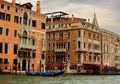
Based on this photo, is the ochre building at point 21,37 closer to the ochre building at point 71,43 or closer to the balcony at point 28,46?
the balcony at point 28,46

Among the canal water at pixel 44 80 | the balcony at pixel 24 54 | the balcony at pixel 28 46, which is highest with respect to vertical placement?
the balcony at pixel 28 46

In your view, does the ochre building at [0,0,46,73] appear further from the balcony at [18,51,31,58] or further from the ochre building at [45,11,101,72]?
the ochre building at [45,11,101,72]

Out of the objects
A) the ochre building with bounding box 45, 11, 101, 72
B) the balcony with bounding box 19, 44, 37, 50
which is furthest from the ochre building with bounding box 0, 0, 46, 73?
the ochre building with bounding box 45, 11, 101, 72

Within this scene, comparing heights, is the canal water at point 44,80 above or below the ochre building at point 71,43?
below

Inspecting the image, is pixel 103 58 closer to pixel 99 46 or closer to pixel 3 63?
pixel 99 46

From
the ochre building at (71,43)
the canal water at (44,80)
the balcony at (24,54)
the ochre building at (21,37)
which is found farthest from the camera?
the ochre building at (71,43)

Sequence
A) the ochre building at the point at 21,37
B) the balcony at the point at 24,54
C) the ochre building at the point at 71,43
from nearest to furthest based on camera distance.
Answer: the ochre building at the point at 21,37
the balcony at the point at 24,54
the ochre building at the point at 71,43

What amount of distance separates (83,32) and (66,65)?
17.6 ft

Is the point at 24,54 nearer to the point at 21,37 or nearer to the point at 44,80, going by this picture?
the point at 21,37

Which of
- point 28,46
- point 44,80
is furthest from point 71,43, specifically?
point 44,80

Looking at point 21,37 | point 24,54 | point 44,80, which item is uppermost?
point 21,37

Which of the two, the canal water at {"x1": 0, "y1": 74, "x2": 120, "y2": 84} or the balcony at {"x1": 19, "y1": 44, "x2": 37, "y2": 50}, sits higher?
the balcony at {"x1": 19, "y1": 44, "x2": 37, "y2": 50}

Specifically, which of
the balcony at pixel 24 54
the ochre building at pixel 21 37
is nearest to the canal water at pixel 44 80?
the ochre building at pixel 21 37

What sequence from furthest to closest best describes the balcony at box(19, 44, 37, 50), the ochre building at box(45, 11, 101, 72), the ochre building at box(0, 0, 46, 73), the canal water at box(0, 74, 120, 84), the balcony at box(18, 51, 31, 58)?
the ochre building at box(45, 11, 101, 72), the balcony at box(19, 44, 37, 50), the balcony at box(18, 51, 31, 58), the ochre building at box(0, 0, 46, 73), the canal water at box(0, 74, 120, 84)
